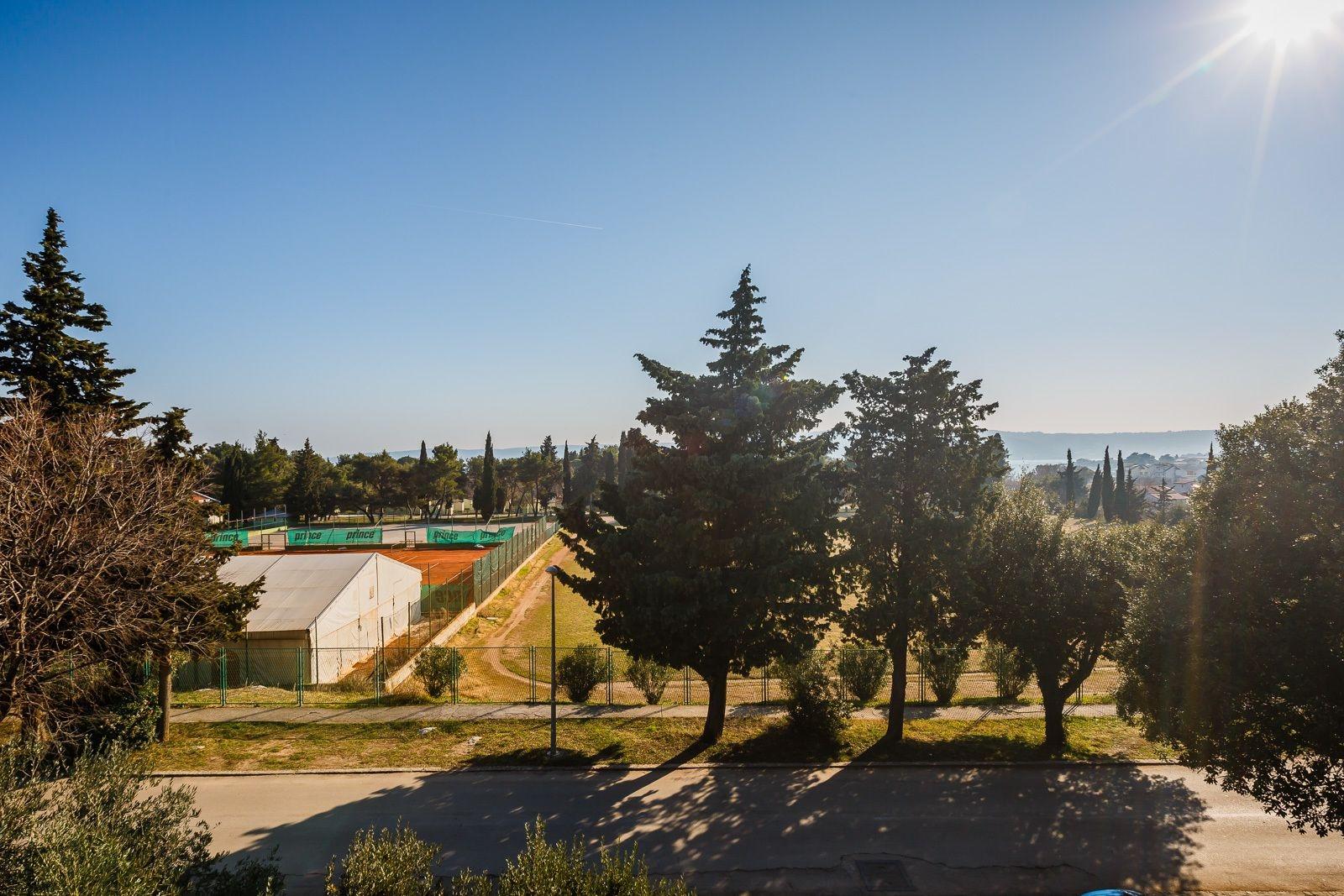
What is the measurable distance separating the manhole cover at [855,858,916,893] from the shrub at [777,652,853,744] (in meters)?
5.25

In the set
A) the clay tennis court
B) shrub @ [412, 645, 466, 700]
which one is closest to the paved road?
shrub @ [412, 645, 466, 700]

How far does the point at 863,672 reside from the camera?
21.3 meters

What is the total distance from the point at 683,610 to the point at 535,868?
7.15m

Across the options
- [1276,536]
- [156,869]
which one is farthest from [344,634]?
[1276,536]

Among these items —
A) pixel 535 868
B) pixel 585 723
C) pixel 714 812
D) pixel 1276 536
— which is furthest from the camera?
pixel 585 723

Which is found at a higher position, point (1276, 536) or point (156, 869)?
point (1276, 536)

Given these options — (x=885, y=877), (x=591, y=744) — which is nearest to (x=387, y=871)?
(x=885, y=877)

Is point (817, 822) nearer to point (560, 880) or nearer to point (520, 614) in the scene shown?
point (560, 880)

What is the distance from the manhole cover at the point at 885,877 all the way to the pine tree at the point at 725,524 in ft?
15.0

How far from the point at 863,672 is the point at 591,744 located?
941 cm

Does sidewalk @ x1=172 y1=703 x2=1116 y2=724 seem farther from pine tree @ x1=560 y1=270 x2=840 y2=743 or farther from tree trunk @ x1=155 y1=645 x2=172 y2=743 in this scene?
pine tree @ x1=560 y1=270 x2=840 y2=743

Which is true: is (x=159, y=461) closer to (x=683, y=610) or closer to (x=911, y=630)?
(x=683, y=610)

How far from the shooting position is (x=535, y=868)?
7.52m

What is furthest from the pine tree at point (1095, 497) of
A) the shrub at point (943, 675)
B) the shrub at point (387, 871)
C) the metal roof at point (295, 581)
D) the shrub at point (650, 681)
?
the shrub at point (387, 871)
